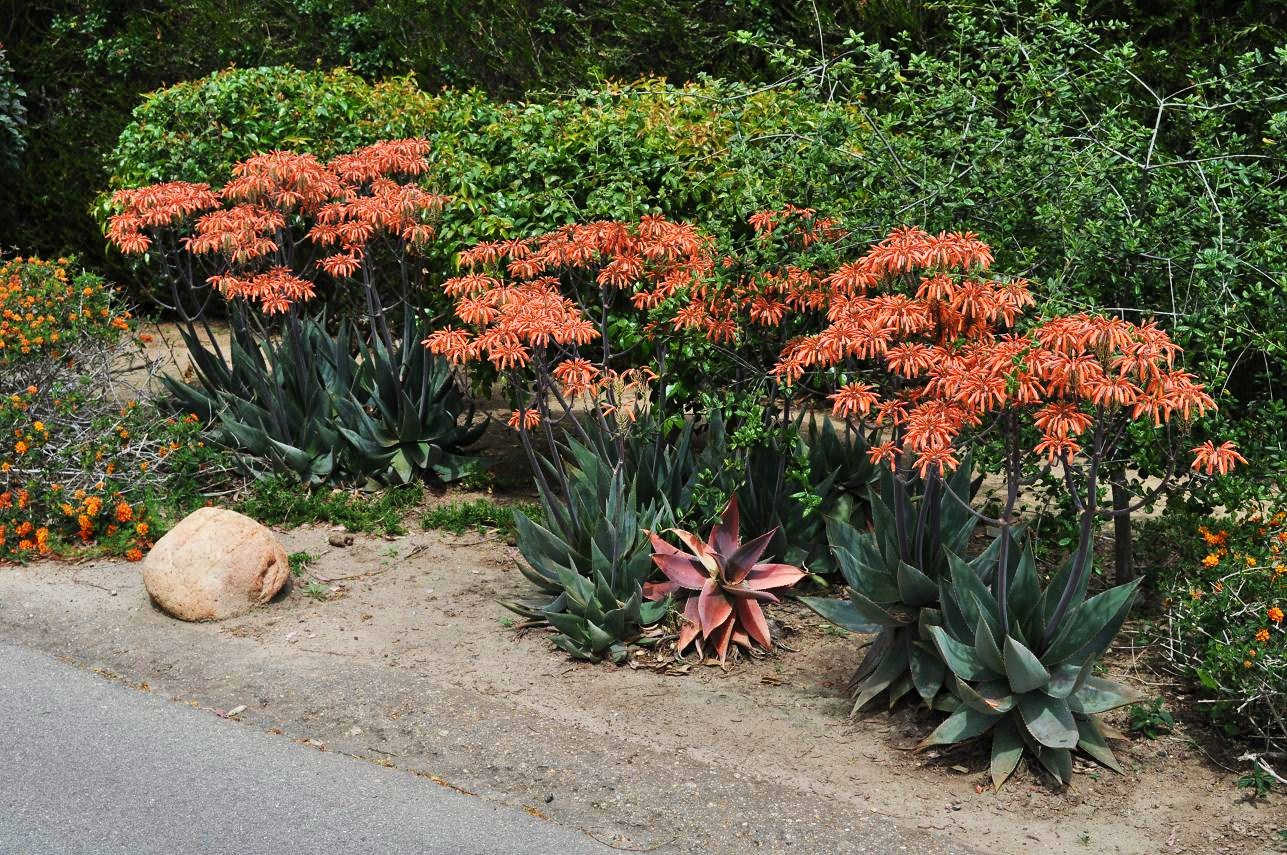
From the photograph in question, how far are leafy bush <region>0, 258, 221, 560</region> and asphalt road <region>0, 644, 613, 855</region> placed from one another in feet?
6.25

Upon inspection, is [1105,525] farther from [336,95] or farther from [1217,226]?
[336,95]

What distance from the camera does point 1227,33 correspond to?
785cm

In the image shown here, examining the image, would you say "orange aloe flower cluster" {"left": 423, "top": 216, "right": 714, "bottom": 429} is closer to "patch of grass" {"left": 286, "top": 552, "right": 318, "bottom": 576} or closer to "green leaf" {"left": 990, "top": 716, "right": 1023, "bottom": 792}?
"patch of grass" {"left": 286, "top": 552, "right": 318, "bottom": 576}

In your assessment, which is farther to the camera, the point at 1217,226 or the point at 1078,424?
the point at 1217,226

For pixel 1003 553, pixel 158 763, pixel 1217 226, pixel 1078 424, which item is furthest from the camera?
pixel 1217 226

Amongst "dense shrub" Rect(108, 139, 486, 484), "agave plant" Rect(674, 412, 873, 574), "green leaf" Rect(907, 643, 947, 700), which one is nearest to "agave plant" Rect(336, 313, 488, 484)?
"dense shrub" Rect(108, 139, 486, 484)

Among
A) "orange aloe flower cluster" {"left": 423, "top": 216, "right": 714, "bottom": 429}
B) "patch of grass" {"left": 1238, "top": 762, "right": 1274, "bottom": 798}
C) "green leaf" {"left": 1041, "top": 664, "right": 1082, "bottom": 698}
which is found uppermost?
"orange aloe flower cluster" {"left": 423, "top": 216, "right": 714, "bottom": 429}

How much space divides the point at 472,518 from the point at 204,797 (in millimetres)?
2984

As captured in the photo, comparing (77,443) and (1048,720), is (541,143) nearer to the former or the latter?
(77,443)

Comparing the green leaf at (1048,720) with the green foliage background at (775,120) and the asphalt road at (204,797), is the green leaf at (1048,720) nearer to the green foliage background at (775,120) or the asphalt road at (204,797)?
the green foliage background at (775,120)

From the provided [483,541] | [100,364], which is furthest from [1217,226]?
[100,364]

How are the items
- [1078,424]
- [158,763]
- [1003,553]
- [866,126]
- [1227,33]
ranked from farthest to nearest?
1. [1227,33]
2. [866,126]
3. [158,763]
4. [1003,553]
5. [1078,424]

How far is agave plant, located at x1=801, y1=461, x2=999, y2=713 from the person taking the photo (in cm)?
500

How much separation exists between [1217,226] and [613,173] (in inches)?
123
